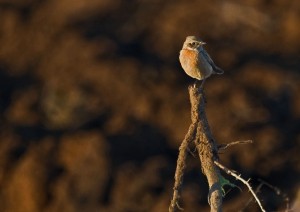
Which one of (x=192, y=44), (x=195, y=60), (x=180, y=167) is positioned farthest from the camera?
(x=192, y=44)

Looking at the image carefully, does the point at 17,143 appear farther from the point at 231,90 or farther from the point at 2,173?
the point at 231,90

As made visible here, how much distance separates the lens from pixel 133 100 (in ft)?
52.5

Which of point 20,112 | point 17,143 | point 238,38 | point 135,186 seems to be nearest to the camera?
point 135,186

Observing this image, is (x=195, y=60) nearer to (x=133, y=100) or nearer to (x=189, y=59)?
(x=189, y=59)

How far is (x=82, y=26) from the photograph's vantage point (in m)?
18.4

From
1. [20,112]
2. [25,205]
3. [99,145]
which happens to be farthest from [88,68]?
[25,205]

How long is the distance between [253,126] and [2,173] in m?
4.05

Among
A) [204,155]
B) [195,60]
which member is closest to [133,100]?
[195,60]

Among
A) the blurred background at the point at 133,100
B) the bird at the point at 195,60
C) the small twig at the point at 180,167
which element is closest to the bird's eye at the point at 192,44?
the bird at the point at 195,60

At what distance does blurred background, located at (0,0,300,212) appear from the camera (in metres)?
14.0

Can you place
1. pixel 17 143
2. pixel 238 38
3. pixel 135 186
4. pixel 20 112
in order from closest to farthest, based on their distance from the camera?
pixel 135 186 < pixel 17 143 < pixel 20 112 < pixel 238 38

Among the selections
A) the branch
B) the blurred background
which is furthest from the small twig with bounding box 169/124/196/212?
the blurred background

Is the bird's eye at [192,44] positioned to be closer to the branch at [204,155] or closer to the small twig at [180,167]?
the branch at [204,155]

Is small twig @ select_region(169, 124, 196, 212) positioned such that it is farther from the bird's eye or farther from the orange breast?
the bird's eye
